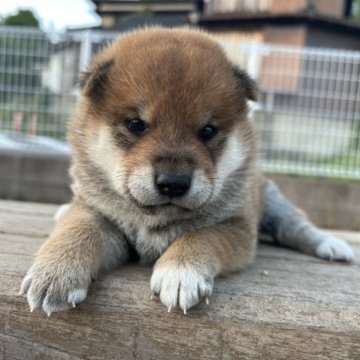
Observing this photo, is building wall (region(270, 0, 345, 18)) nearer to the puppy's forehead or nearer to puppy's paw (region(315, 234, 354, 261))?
puppy's paw (region(315, 234, 354, 261))

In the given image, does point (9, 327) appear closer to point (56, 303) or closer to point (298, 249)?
point (56, 303)

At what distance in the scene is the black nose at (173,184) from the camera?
182 centimetres

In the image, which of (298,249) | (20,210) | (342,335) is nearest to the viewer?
(342,335)

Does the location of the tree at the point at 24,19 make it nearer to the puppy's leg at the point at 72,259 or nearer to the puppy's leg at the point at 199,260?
the puppy's leg at the point at 72,259

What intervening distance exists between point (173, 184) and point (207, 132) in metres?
0.37

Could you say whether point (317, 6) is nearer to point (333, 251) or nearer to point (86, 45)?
point (86, 45)

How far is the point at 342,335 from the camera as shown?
1612 mm

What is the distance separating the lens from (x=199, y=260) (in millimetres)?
1858

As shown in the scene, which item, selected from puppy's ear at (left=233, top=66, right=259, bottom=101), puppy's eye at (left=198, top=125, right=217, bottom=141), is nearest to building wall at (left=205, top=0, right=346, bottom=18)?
puppy's ear at (left=233, top=66, right=259, bottom=101)

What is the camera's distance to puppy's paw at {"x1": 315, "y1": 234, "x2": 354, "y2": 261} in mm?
2723

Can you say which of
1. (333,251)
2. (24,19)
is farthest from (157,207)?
(24,19)

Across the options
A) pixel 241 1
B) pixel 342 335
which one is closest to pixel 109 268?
pixel 342 335

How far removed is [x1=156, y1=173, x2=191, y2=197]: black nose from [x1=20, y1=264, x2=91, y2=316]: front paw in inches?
15.4

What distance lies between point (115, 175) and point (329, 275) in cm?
100
